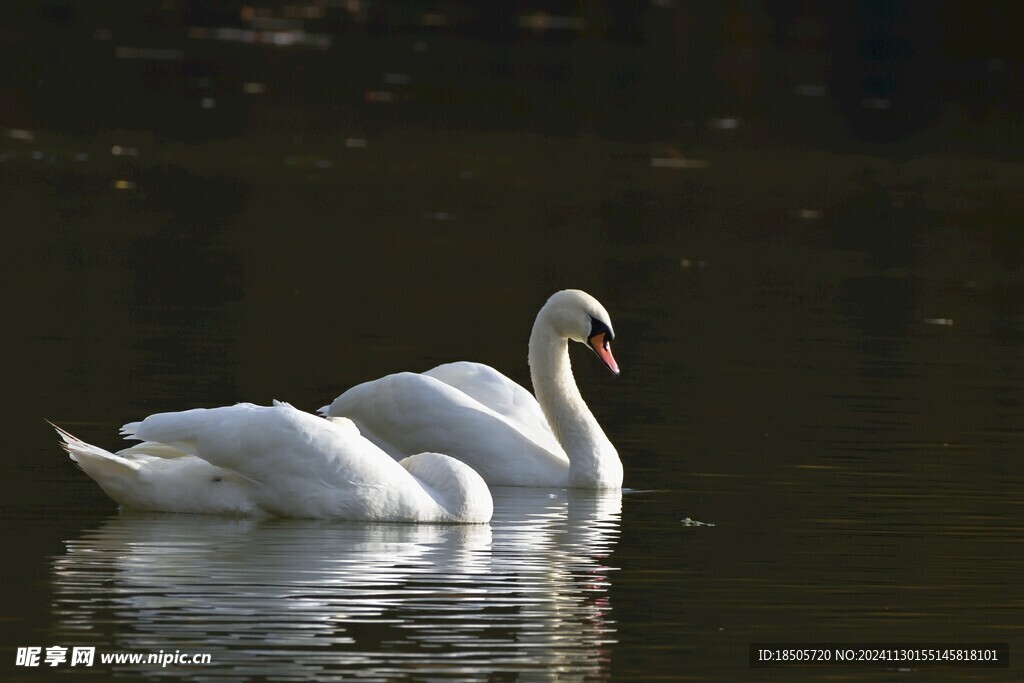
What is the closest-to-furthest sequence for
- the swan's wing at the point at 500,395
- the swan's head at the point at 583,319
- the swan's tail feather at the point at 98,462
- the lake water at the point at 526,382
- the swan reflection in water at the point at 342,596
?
the swan reflection in water at the point at 342,596 → the lake water at the point at 526,382 → the swan's tail feather at the point at 98,462 → the swan's head at the point at 583,319 → the swan's wing at the point at 500,395

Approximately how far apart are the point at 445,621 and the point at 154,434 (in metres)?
2.47

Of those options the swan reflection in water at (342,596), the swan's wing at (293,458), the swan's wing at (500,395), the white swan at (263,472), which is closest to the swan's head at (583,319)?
the swan's wing at (500,395)

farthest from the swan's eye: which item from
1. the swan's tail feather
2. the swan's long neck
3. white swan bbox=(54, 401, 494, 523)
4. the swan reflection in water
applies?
the swan's tail feather

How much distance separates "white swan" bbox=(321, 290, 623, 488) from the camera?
1350 centimetres

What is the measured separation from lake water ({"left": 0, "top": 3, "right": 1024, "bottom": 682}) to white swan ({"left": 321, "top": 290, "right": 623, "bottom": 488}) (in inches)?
12.6

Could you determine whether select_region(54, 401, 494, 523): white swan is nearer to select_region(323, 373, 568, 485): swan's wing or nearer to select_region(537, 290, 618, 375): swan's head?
select_region(323, 373, 568, 485): swan's wing

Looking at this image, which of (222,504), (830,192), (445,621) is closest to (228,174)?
(830,192)

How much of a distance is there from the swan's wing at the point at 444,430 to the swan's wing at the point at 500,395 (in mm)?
532

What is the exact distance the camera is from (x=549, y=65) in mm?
45844

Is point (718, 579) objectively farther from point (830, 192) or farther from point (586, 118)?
point (586, 118)

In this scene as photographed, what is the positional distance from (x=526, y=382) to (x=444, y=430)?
339cm

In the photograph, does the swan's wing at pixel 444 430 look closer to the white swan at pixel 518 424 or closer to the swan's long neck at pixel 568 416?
the white swan at pixel 518 424

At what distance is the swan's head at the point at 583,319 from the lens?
45.8 feet

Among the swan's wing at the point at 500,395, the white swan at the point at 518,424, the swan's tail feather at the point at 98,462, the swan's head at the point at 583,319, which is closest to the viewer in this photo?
the swan's tail feather at the point at 98,462
